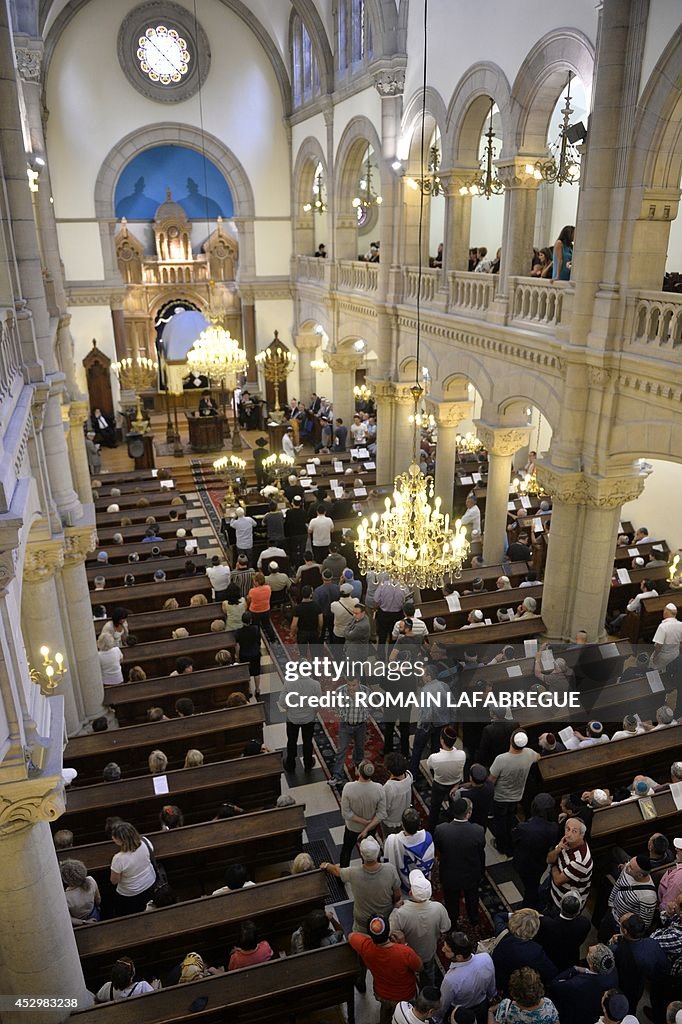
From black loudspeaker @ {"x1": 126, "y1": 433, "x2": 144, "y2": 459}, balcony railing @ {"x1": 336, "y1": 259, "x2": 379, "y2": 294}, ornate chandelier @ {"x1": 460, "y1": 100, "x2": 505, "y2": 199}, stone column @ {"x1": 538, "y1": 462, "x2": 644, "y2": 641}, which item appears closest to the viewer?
stone column @ {"x1": 538, "y1": 462, "x2": 644, "y2": 641}

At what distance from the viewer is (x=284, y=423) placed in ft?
76.1

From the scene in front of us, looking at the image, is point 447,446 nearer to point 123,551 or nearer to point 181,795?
point 123,551

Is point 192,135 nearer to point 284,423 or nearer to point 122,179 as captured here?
point 122,179

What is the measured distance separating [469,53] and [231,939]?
44.8ft

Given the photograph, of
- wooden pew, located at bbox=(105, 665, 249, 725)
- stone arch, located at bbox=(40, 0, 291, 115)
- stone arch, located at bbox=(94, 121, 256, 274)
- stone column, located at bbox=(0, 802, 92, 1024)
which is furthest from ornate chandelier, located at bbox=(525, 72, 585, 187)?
stone arch, located at bbox=(94, 121, 256, 274)

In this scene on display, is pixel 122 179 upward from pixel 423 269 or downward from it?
upward

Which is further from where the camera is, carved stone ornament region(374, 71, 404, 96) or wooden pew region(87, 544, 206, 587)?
carved stone ornament region(374, 71, 404, 96)

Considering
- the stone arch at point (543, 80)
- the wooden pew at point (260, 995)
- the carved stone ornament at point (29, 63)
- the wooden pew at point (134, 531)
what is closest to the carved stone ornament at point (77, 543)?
the wooden pew at point (134, 531)

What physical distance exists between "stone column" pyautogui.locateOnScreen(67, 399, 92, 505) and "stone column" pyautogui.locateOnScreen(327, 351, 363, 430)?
883 centimetres

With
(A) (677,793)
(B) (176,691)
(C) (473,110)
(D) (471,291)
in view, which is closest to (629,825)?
(A) (677,793)

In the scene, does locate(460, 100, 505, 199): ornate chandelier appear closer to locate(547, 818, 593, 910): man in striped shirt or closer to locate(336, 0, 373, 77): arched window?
locate(336, 0, 373, 77): arched window

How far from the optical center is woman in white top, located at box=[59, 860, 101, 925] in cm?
641

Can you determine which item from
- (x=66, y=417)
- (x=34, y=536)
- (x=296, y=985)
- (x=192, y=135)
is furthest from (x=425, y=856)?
(x=192, y=135)

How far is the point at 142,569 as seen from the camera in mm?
13180
